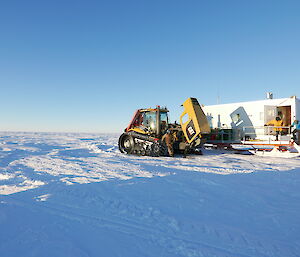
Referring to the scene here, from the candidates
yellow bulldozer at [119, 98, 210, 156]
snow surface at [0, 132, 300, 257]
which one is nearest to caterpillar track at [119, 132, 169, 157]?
yellow bulldozer at [119, 98, 210, 156]

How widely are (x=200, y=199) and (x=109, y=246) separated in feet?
7.36

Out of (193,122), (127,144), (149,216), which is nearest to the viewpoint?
(149,216)

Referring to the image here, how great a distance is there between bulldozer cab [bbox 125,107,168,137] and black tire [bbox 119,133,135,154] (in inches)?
24.6

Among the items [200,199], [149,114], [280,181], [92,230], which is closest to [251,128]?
[149,114]

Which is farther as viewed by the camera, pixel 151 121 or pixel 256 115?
pixel 256 115

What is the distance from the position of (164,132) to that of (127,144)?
251 cm

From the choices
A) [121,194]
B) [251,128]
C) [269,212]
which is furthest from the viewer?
[251,128]

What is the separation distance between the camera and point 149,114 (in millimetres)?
11641

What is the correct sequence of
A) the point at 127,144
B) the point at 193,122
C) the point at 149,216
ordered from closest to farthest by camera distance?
the point at 149,216, the point at 193,122, the point at 127,144

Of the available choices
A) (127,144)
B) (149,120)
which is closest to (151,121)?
(149,120)

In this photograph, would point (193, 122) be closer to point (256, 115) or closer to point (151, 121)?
point (151, 121)

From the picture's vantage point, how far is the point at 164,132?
11430mm

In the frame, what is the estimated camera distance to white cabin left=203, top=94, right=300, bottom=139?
466 inches

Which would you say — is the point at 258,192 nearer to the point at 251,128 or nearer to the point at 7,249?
the point at 7,249
